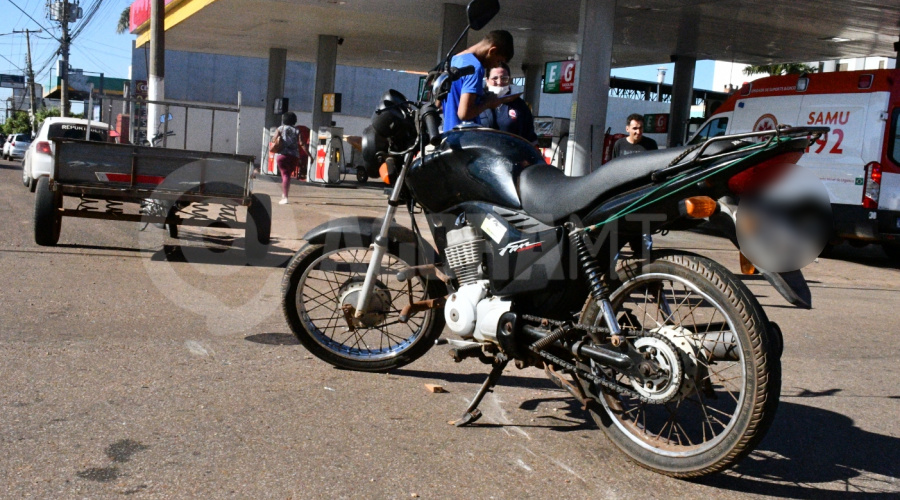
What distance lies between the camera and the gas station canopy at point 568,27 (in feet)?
63.3

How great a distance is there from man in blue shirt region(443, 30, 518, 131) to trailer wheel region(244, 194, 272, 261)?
459 centimetres

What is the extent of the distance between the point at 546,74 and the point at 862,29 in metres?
8.29

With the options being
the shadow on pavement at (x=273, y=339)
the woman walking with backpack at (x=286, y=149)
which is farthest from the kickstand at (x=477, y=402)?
the woman walking with backpack at (x=286, y=149)

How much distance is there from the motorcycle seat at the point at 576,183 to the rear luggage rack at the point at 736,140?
0.03 meters

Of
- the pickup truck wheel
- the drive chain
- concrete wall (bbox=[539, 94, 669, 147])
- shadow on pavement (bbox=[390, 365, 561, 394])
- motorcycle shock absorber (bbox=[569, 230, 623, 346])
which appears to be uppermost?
concrete wall (bbox=[539, 94, 669, 147])

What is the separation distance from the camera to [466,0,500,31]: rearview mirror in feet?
13.6

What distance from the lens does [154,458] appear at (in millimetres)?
3307

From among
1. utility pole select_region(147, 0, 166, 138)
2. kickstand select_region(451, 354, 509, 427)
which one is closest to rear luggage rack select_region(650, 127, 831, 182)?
kickstand select_region(451, 354, 509, 427)

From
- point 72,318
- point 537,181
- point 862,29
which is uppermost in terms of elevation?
point 862,29

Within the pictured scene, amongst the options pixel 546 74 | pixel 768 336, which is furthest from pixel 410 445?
pixel 546 74

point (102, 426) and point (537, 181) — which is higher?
point (537, 181)

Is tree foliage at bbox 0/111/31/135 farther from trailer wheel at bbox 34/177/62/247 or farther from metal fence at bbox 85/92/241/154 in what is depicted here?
trailer wheel at bbox 34/177/62/247

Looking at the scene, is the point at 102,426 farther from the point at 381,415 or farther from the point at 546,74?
the point at 546,74

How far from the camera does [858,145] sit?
12523 mm
